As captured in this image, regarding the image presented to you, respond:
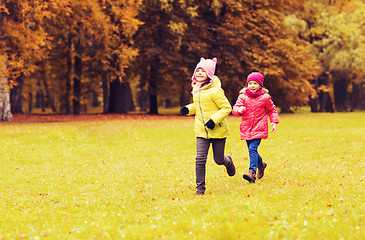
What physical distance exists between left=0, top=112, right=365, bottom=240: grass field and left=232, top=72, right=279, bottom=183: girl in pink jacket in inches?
32.6

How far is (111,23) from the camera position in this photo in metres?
30.3

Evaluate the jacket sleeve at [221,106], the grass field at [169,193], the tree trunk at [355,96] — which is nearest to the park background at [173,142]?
the grass field at [169,193]

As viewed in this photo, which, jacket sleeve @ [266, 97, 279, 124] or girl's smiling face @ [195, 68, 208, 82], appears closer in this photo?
girl's smiling face @ [195, 68, 208, 82]

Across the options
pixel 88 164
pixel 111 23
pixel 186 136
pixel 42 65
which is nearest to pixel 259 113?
pixel 88 164

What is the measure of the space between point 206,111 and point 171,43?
89.1ft

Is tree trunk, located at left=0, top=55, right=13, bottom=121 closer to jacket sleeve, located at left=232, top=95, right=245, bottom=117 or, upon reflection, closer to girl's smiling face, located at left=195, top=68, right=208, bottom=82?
jacket sleeve, located at left=232, top=95, right=245, bottom=117

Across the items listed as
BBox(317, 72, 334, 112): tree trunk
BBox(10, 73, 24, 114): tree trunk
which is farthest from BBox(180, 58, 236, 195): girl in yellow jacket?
BBox(317, 72, 334, 112): tree trunk

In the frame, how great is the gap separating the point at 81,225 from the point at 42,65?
38716 millimetres

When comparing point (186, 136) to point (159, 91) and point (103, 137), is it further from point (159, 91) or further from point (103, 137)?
point (159, 91)

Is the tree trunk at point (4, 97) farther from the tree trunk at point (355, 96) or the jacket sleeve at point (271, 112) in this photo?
the tree trunk at point (355, 96)

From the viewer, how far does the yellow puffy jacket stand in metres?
8.38

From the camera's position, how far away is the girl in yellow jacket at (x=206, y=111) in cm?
836

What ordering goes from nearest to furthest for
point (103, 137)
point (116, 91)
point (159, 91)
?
point (103, 137), point (116, 91), point (159, 91)

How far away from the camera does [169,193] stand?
9.16 metres
